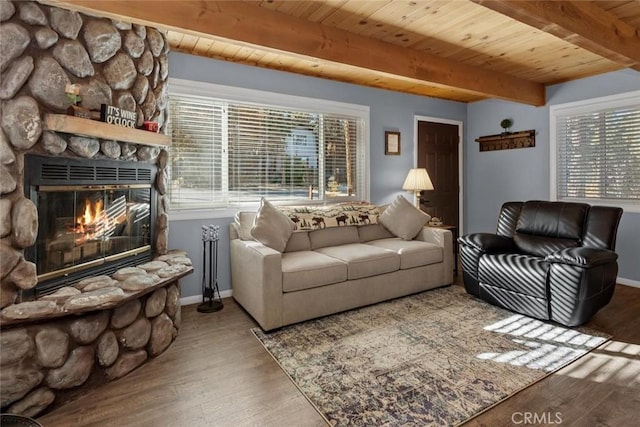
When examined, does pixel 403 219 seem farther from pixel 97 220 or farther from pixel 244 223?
pixel 97 220

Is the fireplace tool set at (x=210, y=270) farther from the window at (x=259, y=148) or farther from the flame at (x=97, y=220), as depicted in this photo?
the flame at (x=97, y=220)

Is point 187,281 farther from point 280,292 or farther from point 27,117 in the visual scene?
point 27,117

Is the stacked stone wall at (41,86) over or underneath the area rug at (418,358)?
over

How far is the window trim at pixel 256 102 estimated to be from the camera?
3.33m

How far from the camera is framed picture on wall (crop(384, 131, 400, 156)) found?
4.70 meters

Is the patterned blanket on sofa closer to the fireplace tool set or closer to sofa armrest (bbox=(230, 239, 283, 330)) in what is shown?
sofa armrest (bbox=(230, 239, 283, 330))

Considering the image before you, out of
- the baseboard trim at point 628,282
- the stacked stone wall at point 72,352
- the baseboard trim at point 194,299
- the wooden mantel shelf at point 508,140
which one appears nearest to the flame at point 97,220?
the stacked stone wall at point 72,352

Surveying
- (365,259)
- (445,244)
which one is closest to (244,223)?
(365,259)

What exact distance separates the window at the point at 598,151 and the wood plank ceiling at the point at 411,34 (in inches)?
19.1

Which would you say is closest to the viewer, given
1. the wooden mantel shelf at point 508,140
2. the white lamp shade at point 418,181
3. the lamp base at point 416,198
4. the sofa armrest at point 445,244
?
the sofa armrest at point 445,244

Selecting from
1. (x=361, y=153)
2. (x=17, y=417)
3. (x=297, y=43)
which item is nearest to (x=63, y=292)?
(x=17, y=417)

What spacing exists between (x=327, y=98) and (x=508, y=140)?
9.23 ft

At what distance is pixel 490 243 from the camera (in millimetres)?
3295

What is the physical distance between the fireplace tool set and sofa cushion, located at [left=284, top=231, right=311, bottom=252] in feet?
2.43
